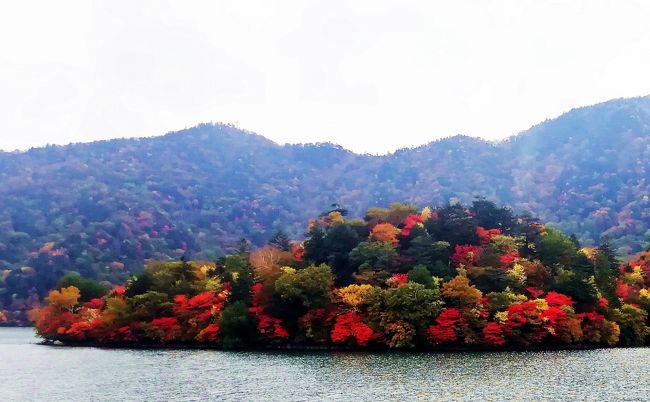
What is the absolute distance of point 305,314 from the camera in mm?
77062

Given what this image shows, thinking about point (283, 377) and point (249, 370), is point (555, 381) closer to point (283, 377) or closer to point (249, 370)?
point (283, 377)

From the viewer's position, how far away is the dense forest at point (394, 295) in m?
71.2

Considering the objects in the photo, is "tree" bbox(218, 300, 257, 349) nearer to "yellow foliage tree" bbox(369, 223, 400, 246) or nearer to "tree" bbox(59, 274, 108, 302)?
"yellow foliage tree" bbox(369, 223, 400, 246)

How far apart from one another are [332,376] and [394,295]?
21561mm

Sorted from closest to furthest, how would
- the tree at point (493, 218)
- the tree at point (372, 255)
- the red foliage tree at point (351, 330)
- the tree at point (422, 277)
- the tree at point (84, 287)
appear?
the red foliage tree at point (351, 330) < the tree at point (422, 277) < the tree at point (372, 255) < the tree at point (493, 218) < the tree at point (84, 287)

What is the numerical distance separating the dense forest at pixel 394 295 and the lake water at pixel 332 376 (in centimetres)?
515

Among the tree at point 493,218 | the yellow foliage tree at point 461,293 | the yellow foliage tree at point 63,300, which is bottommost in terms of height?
the yellow foliage tree at point 63,300

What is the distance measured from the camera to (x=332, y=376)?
51156 mm

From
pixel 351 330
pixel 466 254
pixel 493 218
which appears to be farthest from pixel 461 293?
pixel 493 218

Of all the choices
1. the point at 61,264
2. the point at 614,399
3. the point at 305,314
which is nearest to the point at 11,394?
the point at 305,314

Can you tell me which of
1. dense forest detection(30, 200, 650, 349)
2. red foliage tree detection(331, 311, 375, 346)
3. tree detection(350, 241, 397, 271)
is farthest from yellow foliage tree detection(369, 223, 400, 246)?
red foliage tree detection(331, 311, 375, 346)

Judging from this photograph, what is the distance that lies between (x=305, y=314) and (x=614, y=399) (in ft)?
140

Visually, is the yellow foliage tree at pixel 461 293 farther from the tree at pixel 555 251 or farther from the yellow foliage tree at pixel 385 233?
the tree at pixel 555 251

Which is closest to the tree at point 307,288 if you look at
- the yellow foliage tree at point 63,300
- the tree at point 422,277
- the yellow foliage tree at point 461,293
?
the tree at point 422,277
